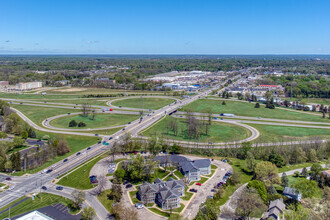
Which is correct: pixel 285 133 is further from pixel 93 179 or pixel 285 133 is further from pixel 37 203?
pixel 37 203

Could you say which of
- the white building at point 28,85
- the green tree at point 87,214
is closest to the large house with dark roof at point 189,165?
the green tree at point 87,214

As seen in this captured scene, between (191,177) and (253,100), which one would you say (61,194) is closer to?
(191,177)

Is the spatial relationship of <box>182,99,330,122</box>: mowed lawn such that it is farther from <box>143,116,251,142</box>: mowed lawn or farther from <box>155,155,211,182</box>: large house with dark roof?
<box>155,155,211,182</box>: large house with dark roof

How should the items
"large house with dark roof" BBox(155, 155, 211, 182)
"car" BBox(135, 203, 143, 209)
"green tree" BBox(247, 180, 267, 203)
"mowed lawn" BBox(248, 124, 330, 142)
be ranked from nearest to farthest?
"car" BBox(135, 203, 143, 209) → "green tree" BBox(247, 180, 267, 203) → "large house with dark roof" BBox(155, 155, 211, 182) → "mowed lawn" BBox(248, 124, 330, 142)

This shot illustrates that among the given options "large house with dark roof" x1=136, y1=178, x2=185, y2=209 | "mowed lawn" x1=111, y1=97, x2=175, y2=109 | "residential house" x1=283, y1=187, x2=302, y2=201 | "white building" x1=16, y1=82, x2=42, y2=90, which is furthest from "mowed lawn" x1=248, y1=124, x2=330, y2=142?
"white building" x1=16, y1=82, x2=42, y2=90

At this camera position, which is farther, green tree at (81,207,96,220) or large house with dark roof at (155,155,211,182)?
large house with dark roof at (155,155,211,182)

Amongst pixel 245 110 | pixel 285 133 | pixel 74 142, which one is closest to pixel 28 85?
pixel 74 142
